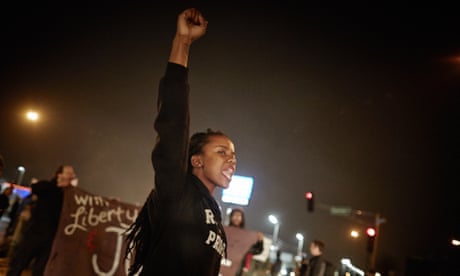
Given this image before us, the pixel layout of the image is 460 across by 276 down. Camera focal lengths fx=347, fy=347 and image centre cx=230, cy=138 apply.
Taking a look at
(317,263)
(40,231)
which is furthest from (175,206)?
(317,263)

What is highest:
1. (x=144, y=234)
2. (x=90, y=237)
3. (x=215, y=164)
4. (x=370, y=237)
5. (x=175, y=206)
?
(x=370, y=237)

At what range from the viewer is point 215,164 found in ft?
6.82

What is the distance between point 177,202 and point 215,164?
407 mm

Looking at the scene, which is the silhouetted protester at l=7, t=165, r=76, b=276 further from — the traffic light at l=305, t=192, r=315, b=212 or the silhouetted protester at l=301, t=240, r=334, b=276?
the traffic light at l=305, t=192, r=315, b=212

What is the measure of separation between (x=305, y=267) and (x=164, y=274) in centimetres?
783

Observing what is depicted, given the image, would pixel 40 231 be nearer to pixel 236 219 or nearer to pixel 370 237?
pixel 236 219

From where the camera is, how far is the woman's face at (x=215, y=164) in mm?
2070

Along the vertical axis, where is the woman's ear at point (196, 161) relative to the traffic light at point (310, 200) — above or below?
below

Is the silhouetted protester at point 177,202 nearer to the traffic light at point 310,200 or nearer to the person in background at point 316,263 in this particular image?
the person in background at point 316,263

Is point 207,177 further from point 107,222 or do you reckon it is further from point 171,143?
point 107,222

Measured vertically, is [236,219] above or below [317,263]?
above

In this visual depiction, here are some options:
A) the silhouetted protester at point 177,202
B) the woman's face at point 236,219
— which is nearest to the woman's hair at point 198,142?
the silhouetted protester at point 177,202

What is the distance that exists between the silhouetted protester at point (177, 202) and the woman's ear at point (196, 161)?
0.09 meters

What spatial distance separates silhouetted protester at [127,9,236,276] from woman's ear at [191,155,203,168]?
94 mm
